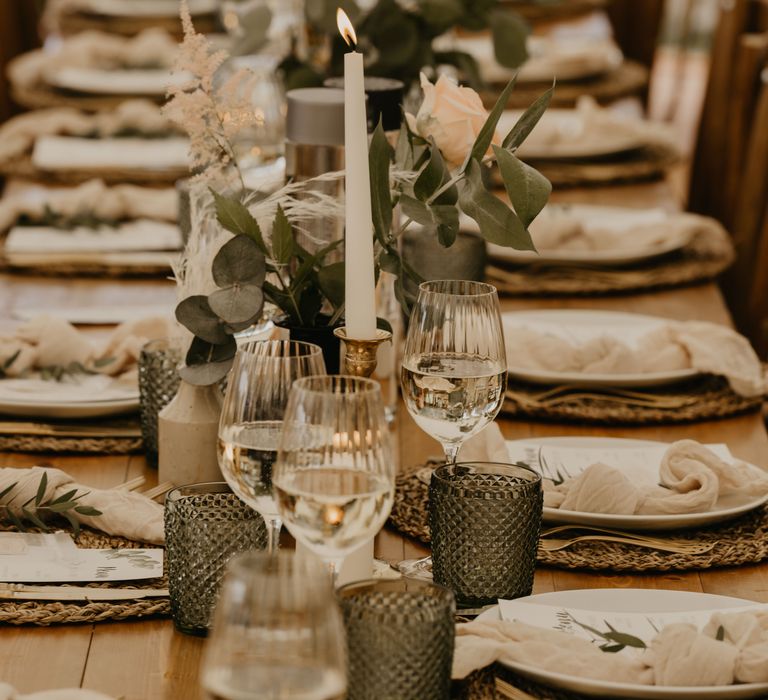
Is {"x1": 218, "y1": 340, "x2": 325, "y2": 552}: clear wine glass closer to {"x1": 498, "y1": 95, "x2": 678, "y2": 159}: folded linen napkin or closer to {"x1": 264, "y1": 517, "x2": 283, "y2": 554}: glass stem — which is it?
{"x1": 264, "y1": 517, "x2": 283, "y2": 554}: glass stem

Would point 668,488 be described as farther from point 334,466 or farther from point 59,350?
point 59,350

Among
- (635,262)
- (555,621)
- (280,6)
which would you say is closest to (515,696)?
(555,621)

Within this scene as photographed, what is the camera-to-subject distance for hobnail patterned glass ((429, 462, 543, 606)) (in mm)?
928

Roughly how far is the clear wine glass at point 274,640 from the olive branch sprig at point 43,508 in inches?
18.0

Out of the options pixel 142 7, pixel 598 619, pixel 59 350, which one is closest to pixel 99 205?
pixel 59 350

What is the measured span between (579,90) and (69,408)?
1956 mm

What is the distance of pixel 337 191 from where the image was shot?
53.8 inches

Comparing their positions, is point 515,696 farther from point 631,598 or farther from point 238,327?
point 238,327

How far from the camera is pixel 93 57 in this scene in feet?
10.1

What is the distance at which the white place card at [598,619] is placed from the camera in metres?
0.89

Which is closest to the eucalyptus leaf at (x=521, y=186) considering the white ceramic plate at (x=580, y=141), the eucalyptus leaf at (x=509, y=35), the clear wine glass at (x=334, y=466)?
the clear wine glass at (x=334, y=466)

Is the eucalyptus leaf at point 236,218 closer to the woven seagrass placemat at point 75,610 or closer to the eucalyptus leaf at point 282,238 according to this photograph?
the eucalyptus leaf at point 282,238

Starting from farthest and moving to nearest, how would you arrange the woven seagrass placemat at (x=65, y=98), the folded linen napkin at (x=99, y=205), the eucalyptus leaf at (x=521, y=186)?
Answer: 1. the woven seagrass placemat at (x=65, y=98)
2. the folded linen napkin at (x=99, y=205)
3. the eucalyptus leaf at (x=521, y=186)

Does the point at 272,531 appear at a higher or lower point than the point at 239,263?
lower
